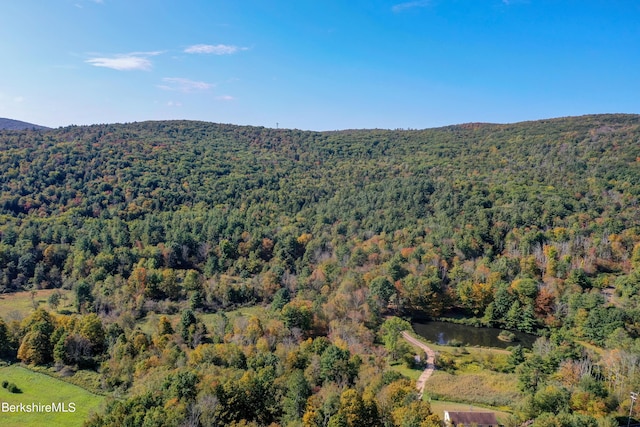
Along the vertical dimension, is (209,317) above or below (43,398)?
below

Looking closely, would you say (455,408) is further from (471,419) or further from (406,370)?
(406,370)

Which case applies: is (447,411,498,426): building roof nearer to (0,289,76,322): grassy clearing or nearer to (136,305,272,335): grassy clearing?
(136,305,272,335): grassy clearing

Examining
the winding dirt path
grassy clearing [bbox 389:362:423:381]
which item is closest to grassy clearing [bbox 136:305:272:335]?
grassy clearing [bbox 389:362:423:381]

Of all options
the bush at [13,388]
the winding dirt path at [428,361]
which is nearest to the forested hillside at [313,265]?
the winding dirt path at [428,361]

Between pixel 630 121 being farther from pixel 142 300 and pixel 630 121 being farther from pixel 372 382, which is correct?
pixel 142 300

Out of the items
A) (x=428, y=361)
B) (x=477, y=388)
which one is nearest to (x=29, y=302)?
(x=428, y=361)

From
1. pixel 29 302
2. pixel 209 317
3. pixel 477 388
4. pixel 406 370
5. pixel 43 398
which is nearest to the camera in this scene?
pixel 43 398
